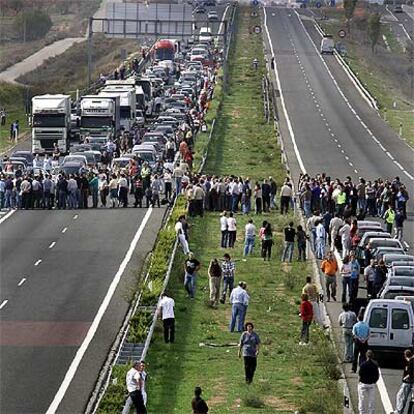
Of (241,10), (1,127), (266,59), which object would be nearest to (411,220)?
(1,127)

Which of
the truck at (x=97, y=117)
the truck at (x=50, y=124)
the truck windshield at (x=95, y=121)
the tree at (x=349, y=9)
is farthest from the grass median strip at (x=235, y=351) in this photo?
the tree at (x=349, y=9)

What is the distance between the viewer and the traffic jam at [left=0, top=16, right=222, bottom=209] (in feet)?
173

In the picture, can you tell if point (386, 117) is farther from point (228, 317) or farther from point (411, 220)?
point (228, 317)

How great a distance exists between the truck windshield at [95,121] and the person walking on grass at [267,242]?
31.0 meters

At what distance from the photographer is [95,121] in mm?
74750

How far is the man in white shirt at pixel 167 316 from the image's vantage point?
3209 cm

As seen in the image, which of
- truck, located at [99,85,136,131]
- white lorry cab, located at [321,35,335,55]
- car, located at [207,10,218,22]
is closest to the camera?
truck, located at [99,85,136,131]

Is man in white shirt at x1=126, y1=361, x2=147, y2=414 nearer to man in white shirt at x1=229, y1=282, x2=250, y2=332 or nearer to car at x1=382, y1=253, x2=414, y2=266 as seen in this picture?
man in white shirt at x1=229, y1=282, x2=250, y2=332

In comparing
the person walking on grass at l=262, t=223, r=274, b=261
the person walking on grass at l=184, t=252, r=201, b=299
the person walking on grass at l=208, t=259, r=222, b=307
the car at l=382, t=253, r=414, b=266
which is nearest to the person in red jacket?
the person walking on grass at l=208, t=259, r=222, b=307

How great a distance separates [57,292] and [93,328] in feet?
14.4

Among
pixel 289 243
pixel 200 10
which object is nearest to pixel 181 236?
pixel 289 243

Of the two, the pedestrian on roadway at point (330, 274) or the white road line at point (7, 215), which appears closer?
the pedestrian on roadway at point (330, 274)

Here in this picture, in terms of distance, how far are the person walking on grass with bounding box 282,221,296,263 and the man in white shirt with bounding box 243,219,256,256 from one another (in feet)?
3.54

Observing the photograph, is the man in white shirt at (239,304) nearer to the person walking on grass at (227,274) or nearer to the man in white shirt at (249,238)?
the person walking on grass at (227,274)
